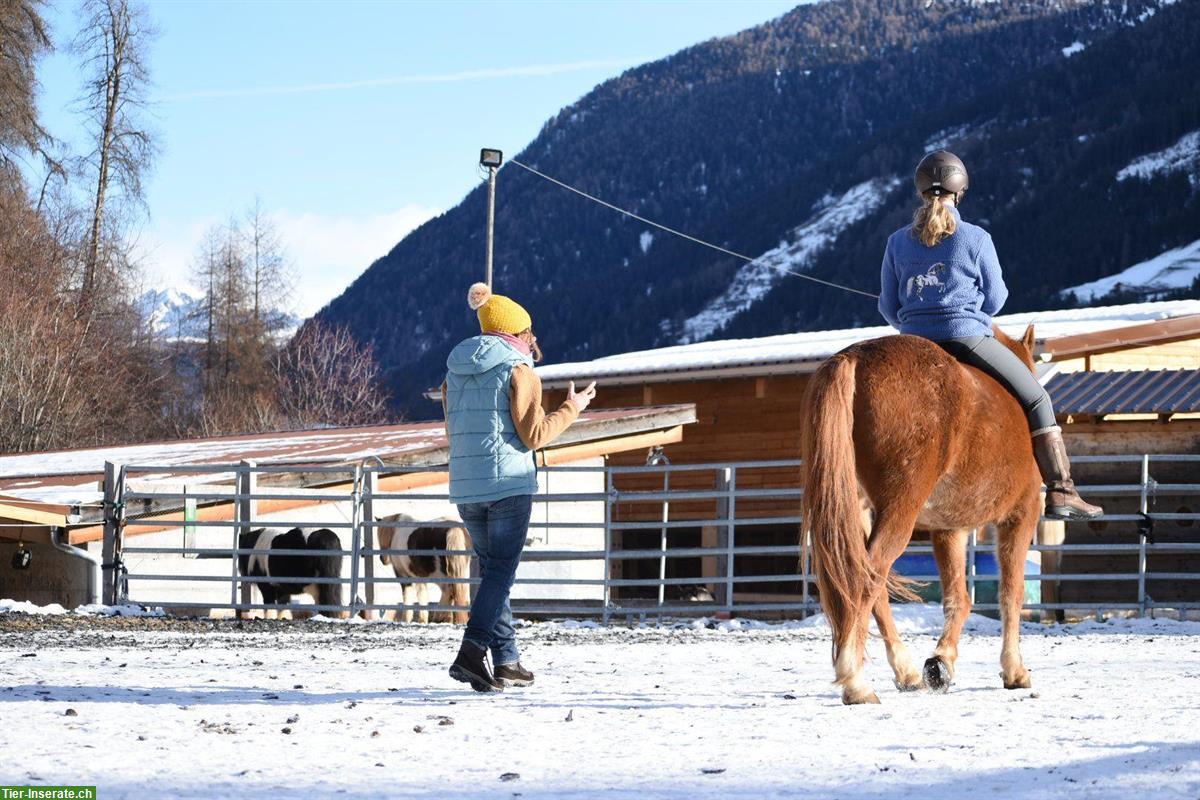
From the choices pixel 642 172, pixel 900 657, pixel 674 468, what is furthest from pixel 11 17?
pixel 642 172

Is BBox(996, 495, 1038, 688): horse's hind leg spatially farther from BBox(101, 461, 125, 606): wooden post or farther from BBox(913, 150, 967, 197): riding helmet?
BBox(101, 461, 125, 606): wooden post

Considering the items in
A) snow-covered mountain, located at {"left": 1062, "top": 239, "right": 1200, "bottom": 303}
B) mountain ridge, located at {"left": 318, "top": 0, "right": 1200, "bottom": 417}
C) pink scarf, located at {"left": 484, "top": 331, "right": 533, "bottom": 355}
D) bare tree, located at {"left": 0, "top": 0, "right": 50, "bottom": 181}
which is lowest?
pink scarf, located at {"left": 484, "top": 331, "right": 533, "bottom": 355}

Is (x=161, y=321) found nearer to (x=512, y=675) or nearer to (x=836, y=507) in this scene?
(x=512, y=675)

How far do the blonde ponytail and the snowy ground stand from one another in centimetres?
203

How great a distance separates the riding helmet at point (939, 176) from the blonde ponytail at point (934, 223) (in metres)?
0.07

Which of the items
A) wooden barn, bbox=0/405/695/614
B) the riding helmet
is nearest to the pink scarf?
the riding helmet

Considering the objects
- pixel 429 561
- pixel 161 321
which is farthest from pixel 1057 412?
pixel 161 321

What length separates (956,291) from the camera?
629cm

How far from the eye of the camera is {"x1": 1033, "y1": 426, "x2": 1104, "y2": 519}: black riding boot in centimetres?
639

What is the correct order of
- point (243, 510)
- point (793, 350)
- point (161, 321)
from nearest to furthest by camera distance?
point (243, 510)
point (793, 350)
point (161, 321)

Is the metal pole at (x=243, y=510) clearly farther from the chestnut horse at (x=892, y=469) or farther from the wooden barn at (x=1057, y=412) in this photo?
the chestnut horse at (x=892, y=469)

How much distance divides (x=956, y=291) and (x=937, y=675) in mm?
1699

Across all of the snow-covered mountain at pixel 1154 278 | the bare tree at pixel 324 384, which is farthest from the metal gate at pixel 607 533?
the snow-covered mountain at pixel 1154 278

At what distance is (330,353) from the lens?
2112 inches
